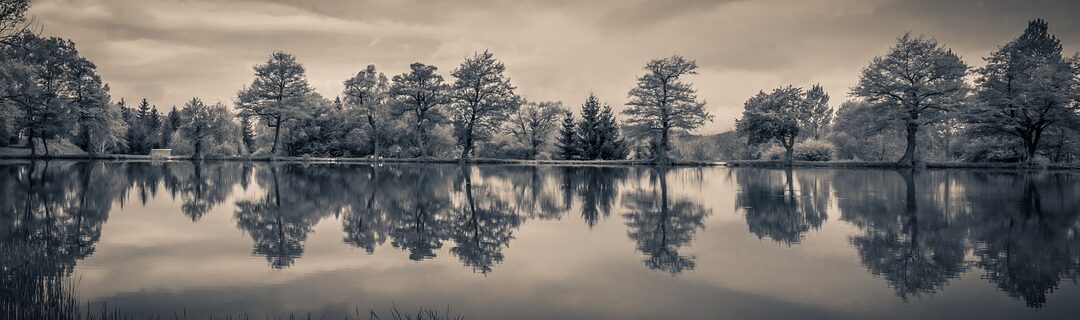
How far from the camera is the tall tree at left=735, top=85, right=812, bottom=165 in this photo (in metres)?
49.9

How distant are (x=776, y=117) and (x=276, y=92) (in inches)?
1971

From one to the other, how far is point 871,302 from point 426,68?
5422cm

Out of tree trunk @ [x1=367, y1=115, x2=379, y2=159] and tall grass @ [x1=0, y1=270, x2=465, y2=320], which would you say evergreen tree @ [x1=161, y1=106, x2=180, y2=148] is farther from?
tall grass @ [x1=0, y1=270, x2=465, y2=320]

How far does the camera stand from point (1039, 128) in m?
40.3

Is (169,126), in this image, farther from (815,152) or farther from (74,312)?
(74,312)

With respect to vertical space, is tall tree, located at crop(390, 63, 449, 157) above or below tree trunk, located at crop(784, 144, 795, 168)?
above

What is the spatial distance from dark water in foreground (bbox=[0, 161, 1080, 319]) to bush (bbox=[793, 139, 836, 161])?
39.2 m

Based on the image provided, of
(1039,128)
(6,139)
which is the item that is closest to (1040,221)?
(1039,128)

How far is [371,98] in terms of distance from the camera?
65.3 meters

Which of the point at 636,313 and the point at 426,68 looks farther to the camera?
the point at 426,68

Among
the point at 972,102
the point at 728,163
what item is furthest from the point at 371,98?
the point at 972,102

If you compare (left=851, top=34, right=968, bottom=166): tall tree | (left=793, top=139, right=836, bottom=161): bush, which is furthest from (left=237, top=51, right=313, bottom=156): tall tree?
(left=851, top=34, right=968, bottom=166): tall tree

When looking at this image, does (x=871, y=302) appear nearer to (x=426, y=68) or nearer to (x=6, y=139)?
(x=426, y=68)

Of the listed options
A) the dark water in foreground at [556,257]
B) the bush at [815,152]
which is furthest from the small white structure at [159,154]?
the bush at [815,152]
